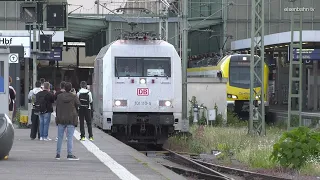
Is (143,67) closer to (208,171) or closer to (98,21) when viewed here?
(208,171)

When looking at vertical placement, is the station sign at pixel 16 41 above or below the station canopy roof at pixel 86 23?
below

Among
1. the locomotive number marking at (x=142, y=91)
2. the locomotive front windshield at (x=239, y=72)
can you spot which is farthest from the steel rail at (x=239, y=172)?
the locomotive front windshield at (x=239, y=72)

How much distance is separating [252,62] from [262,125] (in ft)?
7.70

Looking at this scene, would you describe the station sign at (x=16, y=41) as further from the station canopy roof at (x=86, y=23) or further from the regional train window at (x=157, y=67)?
the station canopy roof at (x=86, y=23)

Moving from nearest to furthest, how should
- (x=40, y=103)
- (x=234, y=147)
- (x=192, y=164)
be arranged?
(x=192, y=164) → (x=40, y=103) → (x=234, y=147)

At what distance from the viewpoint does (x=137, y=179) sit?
13.8 meters

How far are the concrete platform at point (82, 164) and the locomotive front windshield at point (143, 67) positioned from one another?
3.32 metres

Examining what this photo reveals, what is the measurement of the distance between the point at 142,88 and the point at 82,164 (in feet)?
27.8

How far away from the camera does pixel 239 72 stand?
39.7 metres

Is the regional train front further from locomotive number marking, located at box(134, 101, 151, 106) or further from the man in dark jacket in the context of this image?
the man in dark jacket

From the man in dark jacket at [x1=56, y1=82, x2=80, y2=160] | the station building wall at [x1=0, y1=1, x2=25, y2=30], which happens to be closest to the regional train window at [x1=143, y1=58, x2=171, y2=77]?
the man in dark jacket at [x1=56, y1=82, x2=80, y2=160]

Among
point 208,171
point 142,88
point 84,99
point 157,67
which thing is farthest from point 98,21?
point 208,171

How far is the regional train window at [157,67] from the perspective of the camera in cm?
2452

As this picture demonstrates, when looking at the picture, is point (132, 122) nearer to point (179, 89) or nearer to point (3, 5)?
point (179, 89)
